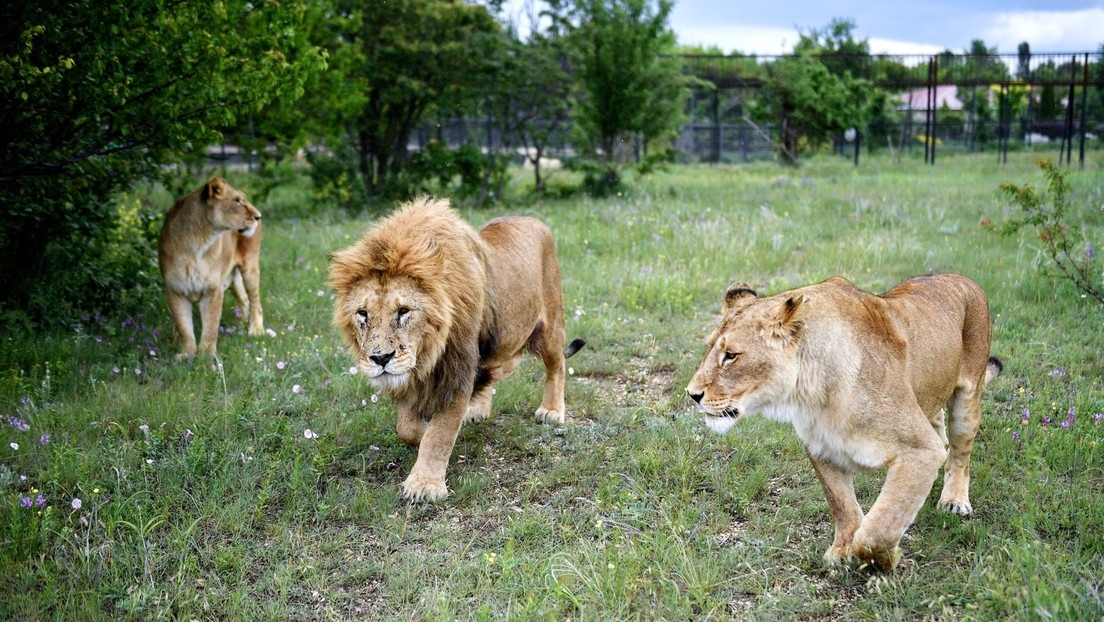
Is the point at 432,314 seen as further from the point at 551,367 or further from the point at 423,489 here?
the point at 551,367

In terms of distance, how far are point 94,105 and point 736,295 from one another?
198 inches

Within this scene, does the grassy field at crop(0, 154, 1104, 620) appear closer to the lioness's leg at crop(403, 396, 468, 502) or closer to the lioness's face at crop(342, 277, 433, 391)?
the lioness's leg at crop(403, 396, 468, 502)

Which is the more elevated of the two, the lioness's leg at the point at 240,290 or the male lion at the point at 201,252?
the male lion at the point at 201,252

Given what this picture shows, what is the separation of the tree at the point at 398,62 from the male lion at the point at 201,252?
6436mm

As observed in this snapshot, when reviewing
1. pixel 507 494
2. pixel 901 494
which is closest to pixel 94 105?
pixel 507 494

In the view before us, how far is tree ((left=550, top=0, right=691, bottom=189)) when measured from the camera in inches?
602

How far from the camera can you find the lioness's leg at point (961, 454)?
4.50 metres

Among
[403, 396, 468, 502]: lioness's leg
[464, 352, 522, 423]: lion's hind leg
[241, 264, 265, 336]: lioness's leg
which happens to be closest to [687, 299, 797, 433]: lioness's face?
[403, 396, 468, 502]: lioness's leg

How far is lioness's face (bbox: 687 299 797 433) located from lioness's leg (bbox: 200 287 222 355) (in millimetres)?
4520

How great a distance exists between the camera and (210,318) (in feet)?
23.6

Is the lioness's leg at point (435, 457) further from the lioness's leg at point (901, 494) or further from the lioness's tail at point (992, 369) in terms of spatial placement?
the lioness's tail at point (992, 369)

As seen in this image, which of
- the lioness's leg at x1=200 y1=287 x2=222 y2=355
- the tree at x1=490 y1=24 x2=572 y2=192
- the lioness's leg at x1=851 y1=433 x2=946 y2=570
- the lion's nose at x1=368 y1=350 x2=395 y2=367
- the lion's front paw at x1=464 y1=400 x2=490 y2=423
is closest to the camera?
the lioness's leg at x1=851 y1=433 x2=946 y2=570

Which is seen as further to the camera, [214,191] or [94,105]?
[214,191]

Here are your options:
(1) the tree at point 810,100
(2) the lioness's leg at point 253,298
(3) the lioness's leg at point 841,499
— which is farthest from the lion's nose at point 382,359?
(1) the tree at point 810,100
